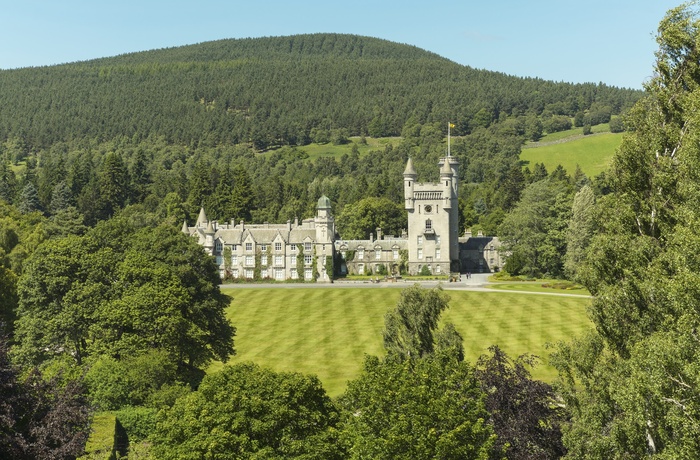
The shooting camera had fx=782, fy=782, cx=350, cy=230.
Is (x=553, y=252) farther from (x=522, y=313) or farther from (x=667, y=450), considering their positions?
(x=667, y=450)

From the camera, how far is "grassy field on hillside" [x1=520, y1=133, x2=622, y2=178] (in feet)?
558

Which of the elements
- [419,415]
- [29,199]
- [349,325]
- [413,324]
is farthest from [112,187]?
[419,415]

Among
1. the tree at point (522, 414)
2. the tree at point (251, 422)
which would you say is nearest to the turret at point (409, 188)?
Result: the tree at point (522, 414)

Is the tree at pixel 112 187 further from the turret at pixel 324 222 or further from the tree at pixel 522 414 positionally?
the tree at pixel 522 414

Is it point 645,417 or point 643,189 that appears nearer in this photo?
point 645,417

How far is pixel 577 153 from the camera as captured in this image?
181m

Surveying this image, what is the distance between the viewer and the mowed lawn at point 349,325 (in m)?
52.7

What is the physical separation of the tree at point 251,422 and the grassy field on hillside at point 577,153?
Result: 14547cm

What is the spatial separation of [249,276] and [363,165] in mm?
82666

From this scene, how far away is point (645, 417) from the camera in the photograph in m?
20.2

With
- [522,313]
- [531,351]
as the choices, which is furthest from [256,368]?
[522,313]

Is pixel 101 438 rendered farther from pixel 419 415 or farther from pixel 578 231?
pixel 578 231

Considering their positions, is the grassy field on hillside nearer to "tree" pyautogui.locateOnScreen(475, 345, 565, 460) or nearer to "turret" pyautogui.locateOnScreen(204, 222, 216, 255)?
"turret" pyautogui.locateOnScreen(204, 222, 216, 255)

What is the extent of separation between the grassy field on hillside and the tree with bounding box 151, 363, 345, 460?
145 m
